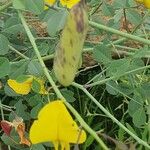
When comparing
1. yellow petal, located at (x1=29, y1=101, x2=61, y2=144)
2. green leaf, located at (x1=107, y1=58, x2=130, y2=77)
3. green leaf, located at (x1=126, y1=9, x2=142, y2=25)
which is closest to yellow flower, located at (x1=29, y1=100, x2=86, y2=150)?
yellow petal, located at (x1=29, y1=101, x2=61, y2=144)

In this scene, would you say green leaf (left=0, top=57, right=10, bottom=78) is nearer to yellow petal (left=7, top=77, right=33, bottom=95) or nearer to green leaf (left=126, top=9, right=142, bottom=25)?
yellow petal (left=7, top=77, right=33, bottom=95)

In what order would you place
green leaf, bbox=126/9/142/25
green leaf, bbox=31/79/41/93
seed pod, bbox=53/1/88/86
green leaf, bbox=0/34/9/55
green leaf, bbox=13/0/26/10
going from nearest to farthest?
seed pod, bbox=53/1/88/86
green leaf, bbox=13/0/26/10
green leaf, bbox=31/79/41/93
green leaf, bbox=0/34/9/55
green leaf, bbox=126/9/142/25

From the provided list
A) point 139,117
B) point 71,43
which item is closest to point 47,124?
point 71,43

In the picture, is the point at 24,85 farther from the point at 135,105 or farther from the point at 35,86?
the point at 135,105

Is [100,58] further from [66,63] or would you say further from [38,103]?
[66,63]

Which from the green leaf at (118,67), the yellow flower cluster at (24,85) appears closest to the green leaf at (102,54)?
the green leaf at (118,67)
